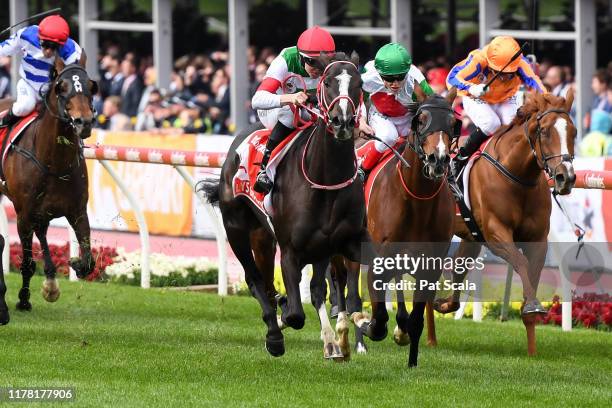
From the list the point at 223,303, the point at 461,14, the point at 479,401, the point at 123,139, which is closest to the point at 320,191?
the point at 479,401

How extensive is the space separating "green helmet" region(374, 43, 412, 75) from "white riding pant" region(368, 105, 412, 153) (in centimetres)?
64

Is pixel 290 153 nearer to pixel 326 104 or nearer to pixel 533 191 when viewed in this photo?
pixel 326 104

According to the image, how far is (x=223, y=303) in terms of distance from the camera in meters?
11.0

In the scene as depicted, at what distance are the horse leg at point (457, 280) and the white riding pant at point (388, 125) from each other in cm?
121

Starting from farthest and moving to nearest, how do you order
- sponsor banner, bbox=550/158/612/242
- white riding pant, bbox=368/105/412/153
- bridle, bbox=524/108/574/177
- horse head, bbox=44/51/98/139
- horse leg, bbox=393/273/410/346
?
1. sponsor banner, bbox=550/158/612/242
2. horse head, bbox=44/51/98/139
3. white riding pant, bbox=368/105/412/153
4. bridle, bbox=524/108/574/177
5. horse leg, bbox=393/273/410/346

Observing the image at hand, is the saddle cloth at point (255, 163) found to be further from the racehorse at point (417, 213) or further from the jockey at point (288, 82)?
the racehorse at point (417, 213)

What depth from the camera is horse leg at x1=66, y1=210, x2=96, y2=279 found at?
965cm

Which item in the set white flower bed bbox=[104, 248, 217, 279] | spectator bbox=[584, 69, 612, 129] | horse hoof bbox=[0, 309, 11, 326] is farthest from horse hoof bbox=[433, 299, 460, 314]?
spectator bbox=[584, 69, 612, 129]

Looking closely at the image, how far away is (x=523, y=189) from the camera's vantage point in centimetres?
900

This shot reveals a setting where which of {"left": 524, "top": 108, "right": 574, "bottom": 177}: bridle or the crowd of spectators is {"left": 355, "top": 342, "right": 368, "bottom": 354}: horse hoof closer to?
{"left": 524, "top": 108, "right": 574, "bottom": 177}: bridle

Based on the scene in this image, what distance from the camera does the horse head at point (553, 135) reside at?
8.24 meters

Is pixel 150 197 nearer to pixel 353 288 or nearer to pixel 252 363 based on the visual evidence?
pixel 252 363

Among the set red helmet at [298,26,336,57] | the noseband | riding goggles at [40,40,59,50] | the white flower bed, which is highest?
riding goggles at [40,40,59,50]

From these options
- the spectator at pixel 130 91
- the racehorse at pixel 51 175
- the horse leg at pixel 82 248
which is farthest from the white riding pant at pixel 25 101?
the spectator at pixel 130 91
